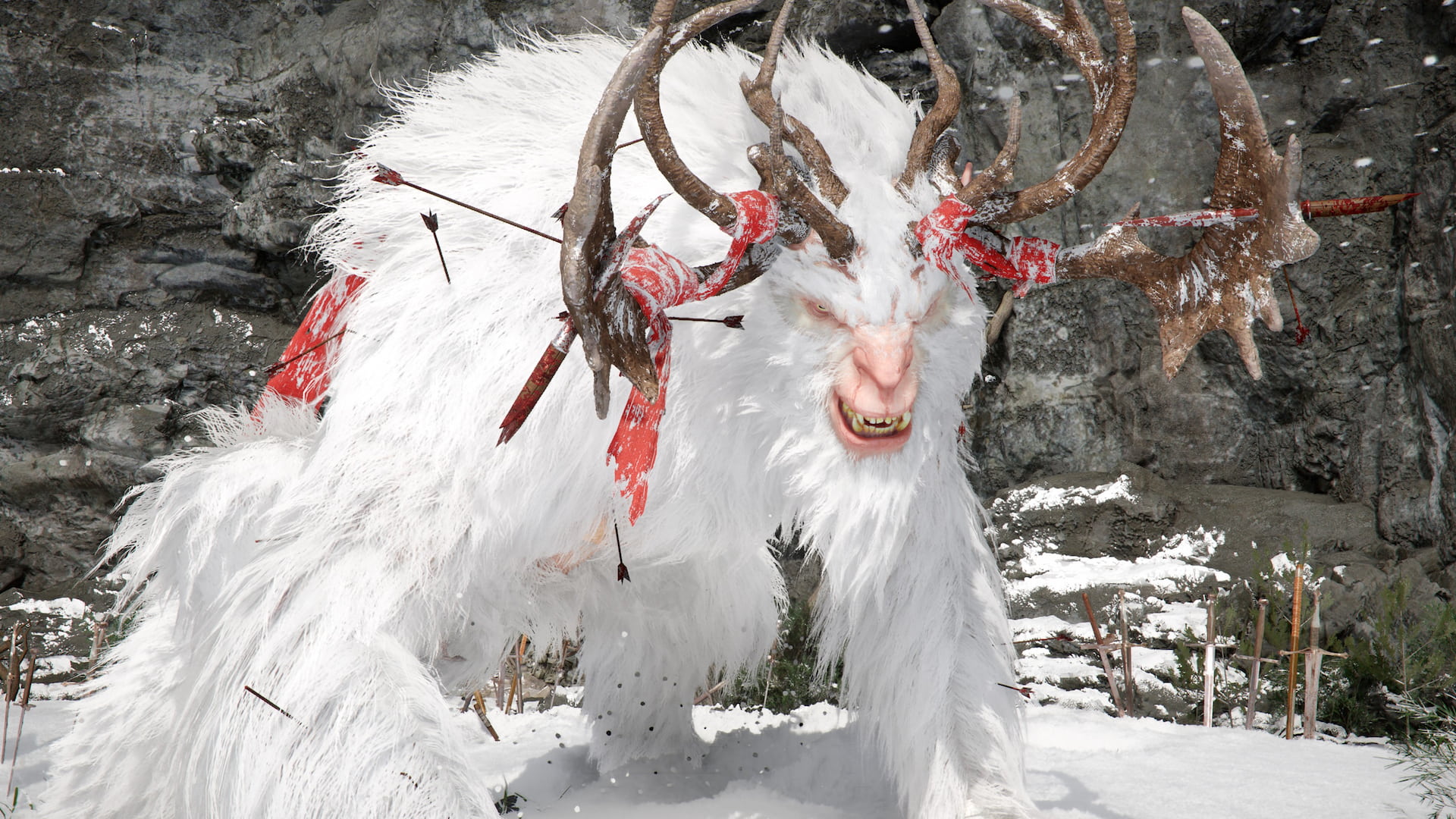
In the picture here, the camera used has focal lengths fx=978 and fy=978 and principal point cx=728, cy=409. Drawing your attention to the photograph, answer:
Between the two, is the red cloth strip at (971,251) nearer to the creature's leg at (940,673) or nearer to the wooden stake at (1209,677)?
the creature's leg at (940,673)

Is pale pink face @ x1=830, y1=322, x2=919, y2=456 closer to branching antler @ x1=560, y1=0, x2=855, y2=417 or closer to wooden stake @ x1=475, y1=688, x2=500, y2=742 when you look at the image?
branching antler @ x1=560, y1=0, x2=855, y2=417

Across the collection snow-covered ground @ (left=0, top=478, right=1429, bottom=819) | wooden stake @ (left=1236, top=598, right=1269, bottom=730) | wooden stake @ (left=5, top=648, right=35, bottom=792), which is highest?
wooden stake @ (left=1236, top=598, right=1269, bottom=730)

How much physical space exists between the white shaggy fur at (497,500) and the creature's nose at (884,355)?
1.0 inches

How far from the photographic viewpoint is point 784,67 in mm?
1479

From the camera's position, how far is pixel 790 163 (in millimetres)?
1217

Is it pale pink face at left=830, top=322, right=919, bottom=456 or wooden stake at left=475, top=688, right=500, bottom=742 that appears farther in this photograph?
wooden stake at left=475, top=688, right=500, bottom=742

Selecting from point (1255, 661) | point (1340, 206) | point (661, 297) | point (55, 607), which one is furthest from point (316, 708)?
point (55, 607)

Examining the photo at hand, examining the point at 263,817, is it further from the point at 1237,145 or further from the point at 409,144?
the point at 1237,145

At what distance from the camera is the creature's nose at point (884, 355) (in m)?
1.23

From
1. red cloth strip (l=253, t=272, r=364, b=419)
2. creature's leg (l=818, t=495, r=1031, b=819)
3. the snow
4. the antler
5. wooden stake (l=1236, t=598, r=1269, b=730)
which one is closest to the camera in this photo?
the antler

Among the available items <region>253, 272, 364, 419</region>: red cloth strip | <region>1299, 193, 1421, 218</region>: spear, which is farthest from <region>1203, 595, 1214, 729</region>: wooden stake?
<region>253, 272, 364, 419</region>: red cloth strip

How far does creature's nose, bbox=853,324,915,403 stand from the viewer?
123cm

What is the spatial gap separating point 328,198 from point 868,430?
396cm

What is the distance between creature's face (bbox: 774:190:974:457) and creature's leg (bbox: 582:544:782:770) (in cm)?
66
